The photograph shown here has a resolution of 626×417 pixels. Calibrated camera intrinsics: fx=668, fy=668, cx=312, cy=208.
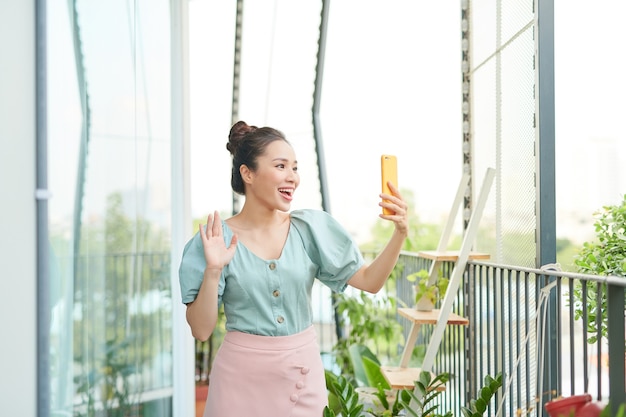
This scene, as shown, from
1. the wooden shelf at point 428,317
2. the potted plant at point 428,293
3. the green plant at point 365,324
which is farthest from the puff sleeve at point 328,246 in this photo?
the green plant at point 365,324

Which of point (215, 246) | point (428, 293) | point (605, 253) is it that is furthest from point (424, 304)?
point (215, 246)

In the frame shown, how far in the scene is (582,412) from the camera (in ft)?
4.40

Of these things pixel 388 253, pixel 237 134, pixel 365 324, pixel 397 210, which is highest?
pixel 237 134

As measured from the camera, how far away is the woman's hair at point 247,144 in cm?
191

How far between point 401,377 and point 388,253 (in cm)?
116

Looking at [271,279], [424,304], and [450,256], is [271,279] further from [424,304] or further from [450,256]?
[424,304]

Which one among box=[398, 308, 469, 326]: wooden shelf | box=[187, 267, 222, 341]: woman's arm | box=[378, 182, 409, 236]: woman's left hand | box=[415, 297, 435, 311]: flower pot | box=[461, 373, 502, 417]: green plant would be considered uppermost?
Result: box=[378, 182, 409, 236]: woman's left hand

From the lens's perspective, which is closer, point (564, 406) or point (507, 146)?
point (564, 406)

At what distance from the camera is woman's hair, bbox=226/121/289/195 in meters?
1.91

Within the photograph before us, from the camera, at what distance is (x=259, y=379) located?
5.93ft

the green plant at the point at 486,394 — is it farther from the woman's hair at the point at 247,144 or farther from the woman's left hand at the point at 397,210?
the woman's hair at the point at 247,144
